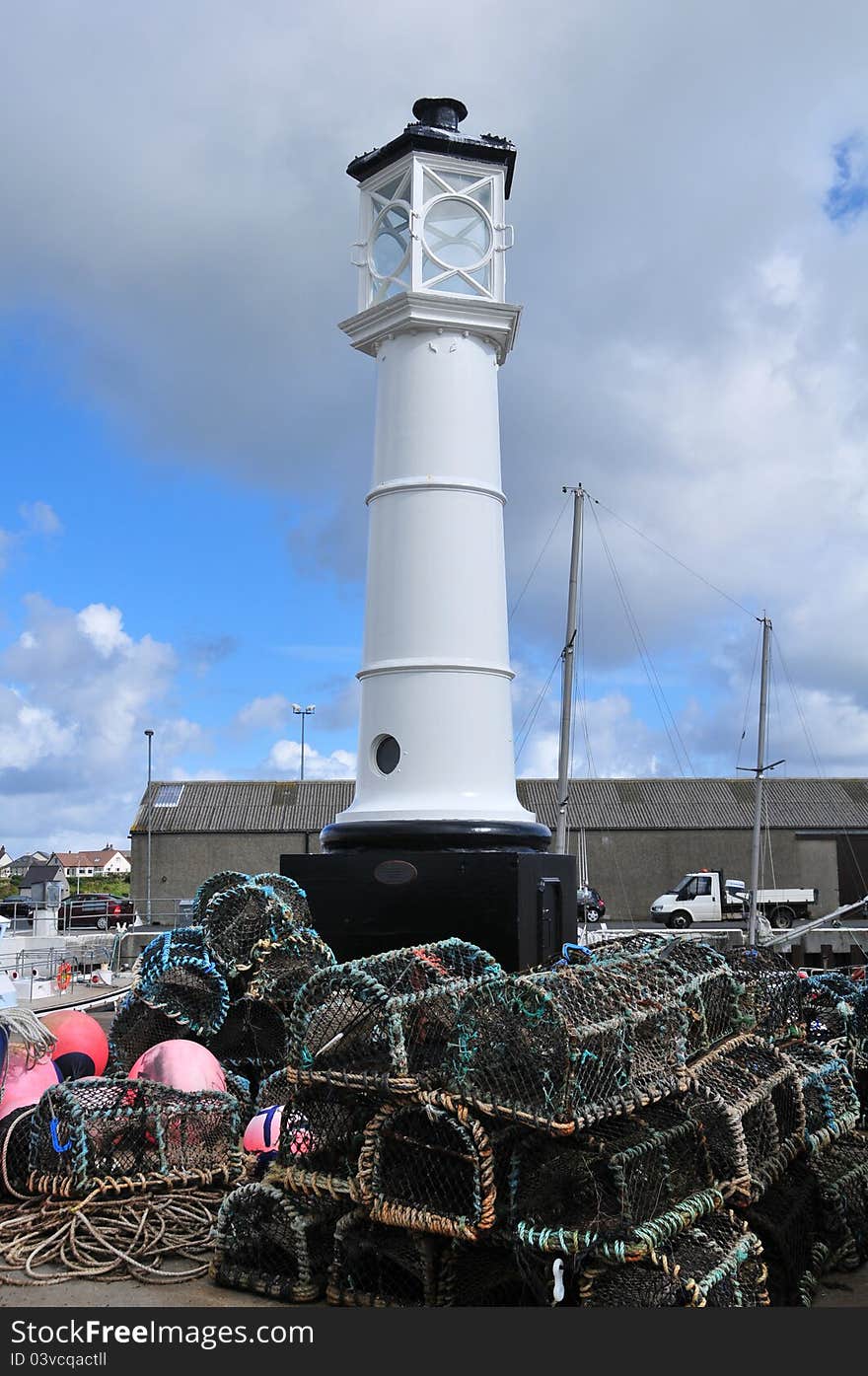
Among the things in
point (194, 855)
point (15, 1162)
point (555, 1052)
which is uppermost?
point (194, 855)

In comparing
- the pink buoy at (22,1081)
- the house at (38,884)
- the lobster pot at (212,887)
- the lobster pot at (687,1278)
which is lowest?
the lobster pot at (687,1278)

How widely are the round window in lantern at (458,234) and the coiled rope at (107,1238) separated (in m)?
8.56

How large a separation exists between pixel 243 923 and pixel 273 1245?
3757 millimetres

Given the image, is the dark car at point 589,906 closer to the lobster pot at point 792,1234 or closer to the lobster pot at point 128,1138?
the lobster pot at point 128,1138

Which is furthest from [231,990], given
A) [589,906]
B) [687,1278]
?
[589,906]

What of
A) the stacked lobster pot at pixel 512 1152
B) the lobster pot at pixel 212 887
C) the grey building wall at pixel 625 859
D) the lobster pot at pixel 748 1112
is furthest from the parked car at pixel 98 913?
the lobster pot at pixel 748 1112

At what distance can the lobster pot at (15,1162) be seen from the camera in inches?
277

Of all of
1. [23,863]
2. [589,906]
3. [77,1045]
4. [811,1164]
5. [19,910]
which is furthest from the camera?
[23,863]

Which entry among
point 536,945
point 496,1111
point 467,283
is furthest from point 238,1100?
point 467,283

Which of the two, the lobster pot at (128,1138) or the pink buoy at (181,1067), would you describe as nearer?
the lobster pot at (128,1138)

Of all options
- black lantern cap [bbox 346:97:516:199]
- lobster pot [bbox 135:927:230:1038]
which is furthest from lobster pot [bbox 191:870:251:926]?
black lantern cap [bbox 346:97:516:199]

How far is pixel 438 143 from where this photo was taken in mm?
11188

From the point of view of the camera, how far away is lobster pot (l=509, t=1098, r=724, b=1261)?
15.8ft

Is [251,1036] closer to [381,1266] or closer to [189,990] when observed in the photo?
[189,990]
